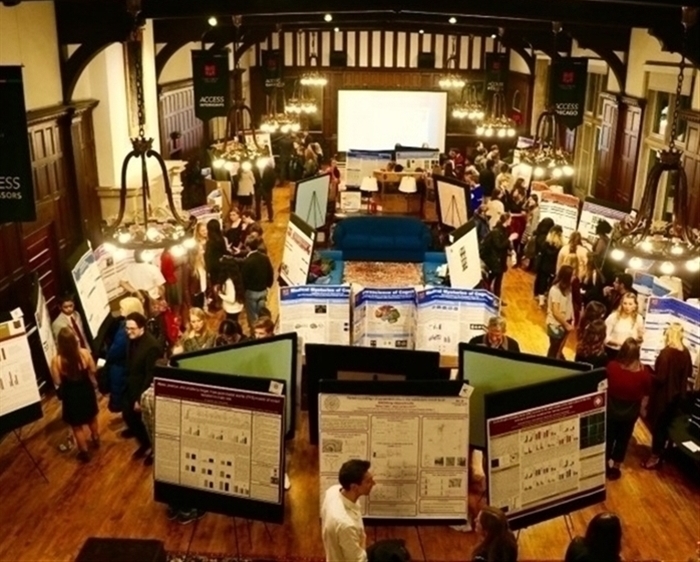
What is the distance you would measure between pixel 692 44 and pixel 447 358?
3.25m

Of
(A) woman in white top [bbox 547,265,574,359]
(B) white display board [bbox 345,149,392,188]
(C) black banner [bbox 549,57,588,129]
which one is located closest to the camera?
(A) woman in white top [bbox 547,265,574,359]

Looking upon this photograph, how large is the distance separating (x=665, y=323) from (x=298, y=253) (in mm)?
3822

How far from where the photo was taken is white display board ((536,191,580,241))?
1139cm

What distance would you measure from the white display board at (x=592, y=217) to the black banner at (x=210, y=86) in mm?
5242

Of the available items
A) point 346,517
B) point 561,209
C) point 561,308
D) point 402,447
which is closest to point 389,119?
point 561,209

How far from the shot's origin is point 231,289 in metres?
8.78

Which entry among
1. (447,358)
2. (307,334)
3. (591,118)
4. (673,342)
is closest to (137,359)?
(307,334)

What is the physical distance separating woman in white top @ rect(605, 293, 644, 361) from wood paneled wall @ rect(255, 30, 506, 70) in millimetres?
15177

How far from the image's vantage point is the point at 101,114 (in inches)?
383

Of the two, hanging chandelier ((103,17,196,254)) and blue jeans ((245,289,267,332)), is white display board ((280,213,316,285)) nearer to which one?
blue jeans ((245,289,267,332))

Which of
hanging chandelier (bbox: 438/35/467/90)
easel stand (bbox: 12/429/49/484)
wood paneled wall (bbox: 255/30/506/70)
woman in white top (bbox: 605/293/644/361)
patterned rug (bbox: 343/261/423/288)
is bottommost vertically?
easel stand (bbox: 12/429/49/484)

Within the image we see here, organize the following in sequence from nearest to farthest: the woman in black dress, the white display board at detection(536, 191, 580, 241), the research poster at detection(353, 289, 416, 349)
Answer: the woman in black dress < the research poster at detection(353, 289, 416, 349) < the white display board at detection(536, 191, 580, 241)

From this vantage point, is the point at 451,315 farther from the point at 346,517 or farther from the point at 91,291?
the point at 91,291

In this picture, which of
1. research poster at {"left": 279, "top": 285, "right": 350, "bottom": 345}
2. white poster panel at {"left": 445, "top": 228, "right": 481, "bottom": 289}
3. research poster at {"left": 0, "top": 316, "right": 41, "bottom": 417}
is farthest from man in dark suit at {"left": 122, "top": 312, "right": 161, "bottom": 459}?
white poster panel at {"left": 445, "top": 228, "right": 481, "bottom": 289}
